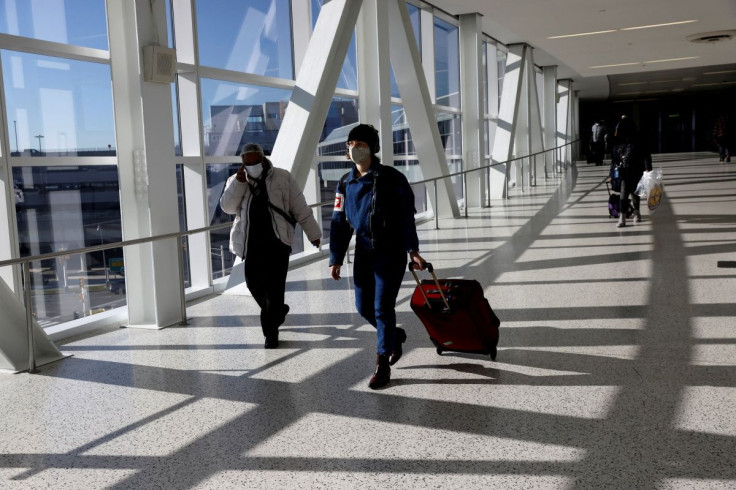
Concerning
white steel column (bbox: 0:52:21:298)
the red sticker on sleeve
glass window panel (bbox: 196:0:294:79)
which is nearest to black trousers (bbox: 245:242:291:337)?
the red sticker on sleeve

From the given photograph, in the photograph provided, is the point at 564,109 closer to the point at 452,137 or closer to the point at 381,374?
the point at 452,137

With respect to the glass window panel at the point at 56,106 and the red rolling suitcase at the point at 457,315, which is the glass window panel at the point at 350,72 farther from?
the red rolling suitcase at the point at 457,315

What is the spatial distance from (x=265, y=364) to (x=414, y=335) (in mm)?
1275

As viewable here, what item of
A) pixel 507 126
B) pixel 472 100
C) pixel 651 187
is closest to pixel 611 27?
pixel 472 100

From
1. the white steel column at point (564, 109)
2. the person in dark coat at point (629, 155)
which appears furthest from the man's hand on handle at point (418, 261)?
the white steel column at point (564, 109)

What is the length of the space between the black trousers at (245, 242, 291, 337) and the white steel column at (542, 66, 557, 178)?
2370 cm

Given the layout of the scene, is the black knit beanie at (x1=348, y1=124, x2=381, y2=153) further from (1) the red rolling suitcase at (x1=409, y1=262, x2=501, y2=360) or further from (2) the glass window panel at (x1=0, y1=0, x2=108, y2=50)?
(2) the glass window panel at (x1=0, y1=0, x2=108, y2=50)

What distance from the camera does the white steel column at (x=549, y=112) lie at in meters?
29.8

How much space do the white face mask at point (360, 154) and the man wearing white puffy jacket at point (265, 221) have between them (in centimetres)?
124

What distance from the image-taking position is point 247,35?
11219mm

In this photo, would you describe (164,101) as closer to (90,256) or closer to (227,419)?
(90,256)

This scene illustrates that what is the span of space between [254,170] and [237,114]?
5.19 metres

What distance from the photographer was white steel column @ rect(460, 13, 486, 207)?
16.7m

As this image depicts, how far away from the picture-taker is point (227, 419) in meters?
4.14
